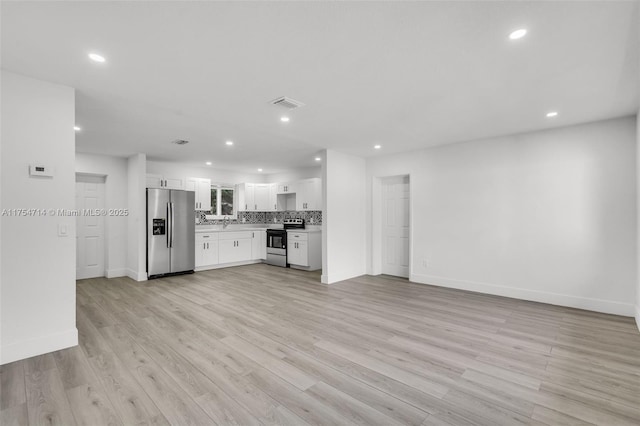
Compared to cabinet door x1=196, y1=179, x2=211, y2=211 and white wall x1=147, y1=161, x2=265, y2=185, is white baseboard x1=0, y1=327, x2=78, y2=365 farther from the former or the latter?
white wall x1=147, y1=161, x2=265, y2=185

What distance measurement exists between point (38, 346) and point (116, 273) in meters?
3.89

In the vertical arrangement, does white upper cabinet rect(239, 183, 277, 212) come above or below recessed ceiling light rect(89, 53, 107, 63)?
below

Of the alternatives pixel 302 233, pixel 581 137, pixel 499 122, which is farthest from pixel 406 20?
pixel 302 233

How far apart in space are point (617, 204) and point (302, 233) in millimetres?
5224

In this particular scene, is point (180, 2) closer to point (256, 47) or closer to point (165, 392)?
point (256, 47)

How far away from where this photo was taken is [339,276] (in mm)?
5598

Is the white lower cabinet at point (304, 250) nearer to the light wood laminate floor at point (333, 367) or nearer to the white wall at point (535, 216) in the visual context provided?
the white wall at point (535, 216)

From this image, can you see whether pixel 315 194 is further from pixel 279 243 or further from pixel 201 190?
pixel 201 190

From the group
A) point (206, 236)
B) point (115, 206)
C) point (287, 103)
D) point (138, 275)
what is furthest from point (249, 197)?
point (287, 103)

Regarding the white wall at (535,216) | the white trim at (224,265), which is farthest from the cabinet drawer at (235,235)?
the white wall at (535,216)

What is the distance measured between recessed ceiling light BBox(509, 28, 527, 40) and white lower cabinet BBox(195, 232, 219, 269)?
6.37 m

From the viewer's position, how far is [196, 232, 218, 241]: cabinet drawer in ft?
21.8

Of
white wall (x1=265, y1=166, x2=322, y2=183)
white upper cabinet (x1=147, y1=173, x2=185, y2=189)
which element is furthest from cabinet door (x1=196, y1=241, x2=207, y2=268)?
white wall (x1=265, y1=166, x2=322, y2=183)

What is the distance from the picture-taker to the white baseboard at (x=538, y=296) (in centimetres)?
368
